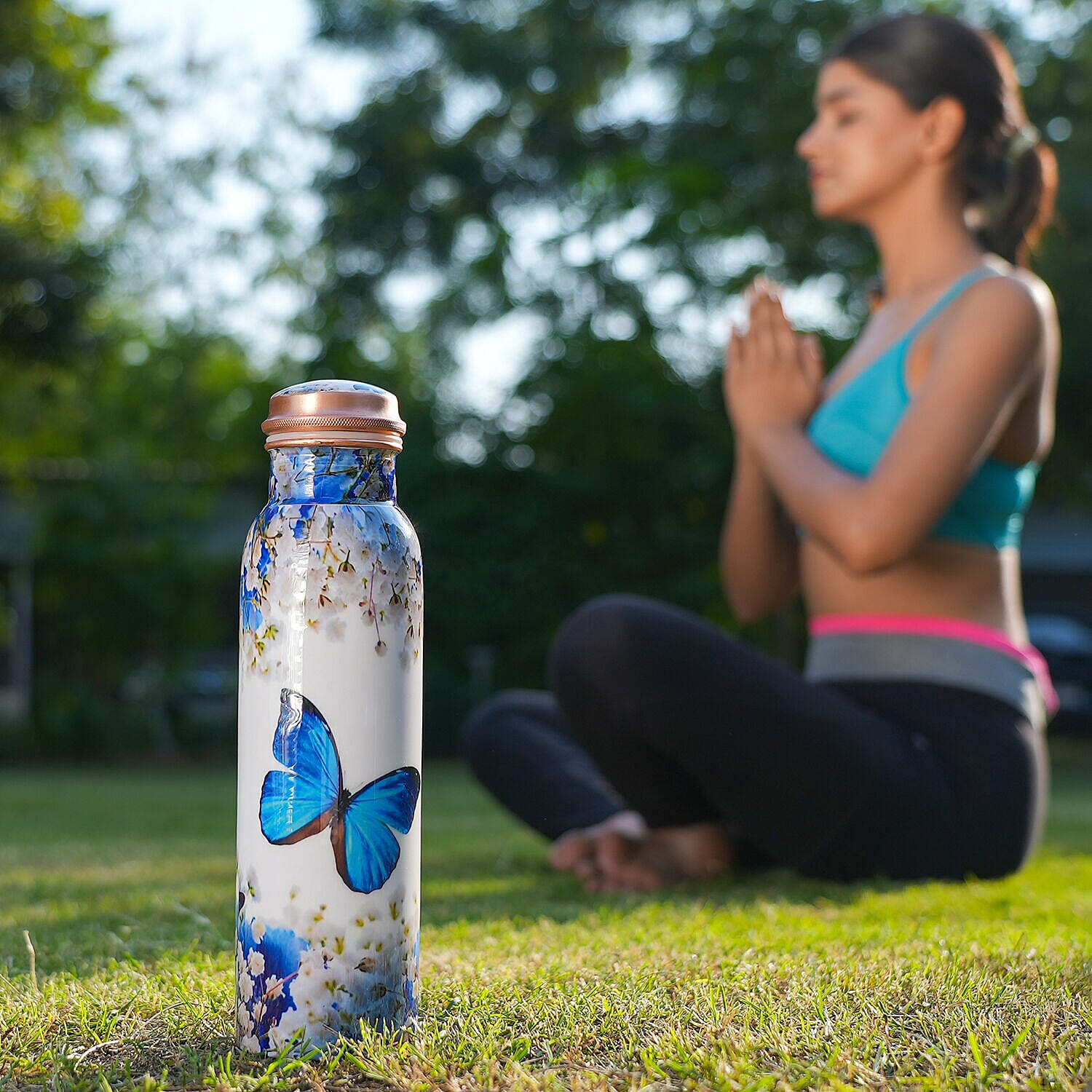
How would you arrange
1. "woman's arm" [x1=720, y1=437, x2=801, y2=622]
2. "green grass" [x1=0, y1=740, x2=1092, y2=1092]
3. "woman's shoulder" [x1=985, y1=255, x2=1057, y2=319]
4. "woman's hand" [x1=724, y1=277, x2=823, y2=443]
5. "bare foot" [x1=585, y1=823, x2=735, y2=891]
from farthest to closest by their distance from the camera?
"woman's arm" [x1=720, y1=437, x2=801, y2=622] → "woman's hand" [x1=724, y1=277, x2=823, y2=443] → "woman's shoulder" [x1=985, y1=255, x2=1057, y2=319] → "bare foot" [x1=585, y1=823, x2=735, y2=891] → "green grass" [x1=0, y1=740, x2=1092, y2=1092]

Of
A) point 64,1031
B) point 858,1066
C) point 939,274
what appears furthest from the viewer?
point 939,274

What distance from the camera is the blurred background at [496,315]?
1103cm

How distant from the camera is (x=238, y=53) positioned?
19.0 metres

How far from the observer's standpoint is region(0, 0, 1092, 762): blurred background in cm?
1103

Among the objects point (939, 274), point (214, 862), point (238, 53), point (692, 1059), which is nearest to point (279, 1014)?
point (692, 1059)

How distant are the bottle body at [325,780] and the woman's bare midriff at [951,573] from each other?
1.41 metres

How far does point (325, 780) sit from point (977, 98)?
2.27m

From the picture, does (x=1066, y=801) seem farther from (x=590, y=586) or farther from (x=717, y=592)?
(x=590, y=586)

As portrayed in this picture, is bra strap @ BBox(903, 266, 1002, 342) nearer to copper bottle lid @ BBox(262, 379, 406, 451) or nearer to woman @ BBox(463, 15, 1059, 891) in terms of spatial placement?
woman @ BBox(463, 15, 1059, 891)

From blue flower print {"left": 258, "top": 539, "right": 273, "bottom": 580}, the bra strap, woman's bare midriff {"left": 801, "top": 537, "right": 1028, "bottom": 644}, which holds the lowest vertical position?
woman's bare midriff {"left": 801, "top": 537, "right": 1028, "bottom": 644}

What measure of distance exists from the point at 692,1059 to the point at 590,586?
37.1 ft

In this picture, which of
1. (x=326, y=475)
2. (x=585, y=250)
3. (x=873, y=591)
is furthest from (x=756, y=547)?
(x=585, y=250)

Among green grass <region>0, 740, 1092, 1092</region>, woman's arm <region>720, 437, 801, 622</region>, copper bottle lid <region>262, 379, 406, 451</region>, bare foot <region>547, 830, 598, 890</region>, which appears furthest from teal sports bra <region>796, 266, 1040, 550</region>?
copper bottle lid <region>262, 379, 406, 451</region>

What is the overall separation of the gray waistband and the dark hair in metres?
0.99
